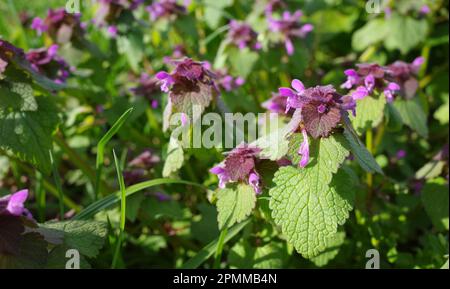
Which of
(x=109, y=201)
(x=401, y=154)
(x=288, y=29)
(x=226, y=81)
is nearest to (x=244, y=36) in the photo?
(x=288, y=29)

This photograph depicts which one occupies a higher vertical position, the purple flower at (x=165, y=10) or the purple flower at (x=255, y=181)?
the purple flower at (x=165, y=10)

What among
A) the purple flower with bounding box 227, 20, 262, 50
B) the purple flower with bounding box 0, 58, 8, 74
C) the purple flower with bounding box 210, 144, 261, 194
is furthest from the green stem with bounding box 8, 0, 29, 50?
the purple flower with bounding box 210, 144, 261, 194

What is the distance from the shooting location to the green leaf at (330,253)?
2266 millimetres

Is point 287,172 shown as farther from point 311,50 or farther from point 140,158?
point 311,50

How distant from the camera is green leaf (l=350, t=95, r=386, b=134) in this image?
216 centimetres

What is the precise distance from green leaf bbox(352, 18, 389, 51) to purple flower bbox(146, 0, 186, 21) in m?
1.24

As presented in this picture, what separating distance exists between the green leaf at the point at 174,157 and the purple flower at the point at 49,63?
37.0 inches

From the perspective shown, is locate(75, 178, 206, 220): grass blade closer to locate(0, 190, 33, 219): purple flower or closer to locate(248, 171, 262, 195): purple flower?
locate(248, 171, 262, 195): purple flower

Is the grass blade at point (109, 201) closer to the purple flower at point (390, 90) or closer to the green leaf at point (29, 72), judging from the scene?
the green leaf at point (29, 72)

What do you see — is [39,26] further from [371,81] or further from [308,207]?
[308,207]

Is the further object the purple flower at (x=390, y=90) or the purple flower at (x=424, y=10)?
the purple flower at (x=424, y=10)

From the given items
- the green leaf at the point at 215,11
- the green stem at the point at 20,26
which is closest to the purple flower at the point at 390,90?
the green leaf at the point at 215,11

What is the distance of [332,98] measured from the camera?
1.68 meters
